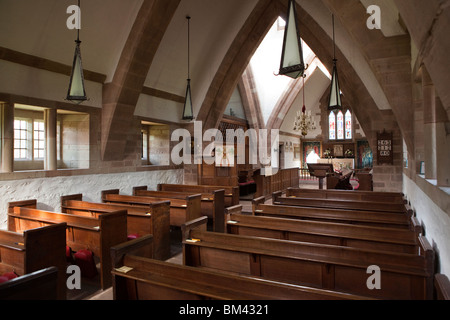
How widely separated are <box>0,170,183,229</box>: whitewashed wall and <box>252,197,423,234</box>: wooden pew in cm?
382

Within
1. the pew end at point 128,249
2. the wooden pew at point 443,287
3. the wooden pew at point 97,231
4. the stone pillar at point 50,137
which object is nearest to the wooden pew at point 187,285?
the pew end at point 128,249

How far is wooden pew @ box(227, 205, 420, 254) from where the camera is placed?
2918 millimetres

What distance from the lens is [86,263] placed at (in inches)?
147

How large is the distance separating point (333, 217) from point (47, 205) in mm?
5040

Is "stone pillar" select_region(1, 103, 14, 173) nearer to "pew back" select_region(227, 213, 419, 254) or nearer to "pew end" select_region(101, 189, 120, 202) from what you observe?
"pew end" select_region(101, 189, 120, 202)

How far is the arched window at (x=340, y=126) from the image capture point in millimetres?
19062

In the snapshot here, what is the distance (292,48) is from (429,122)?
1835 mm

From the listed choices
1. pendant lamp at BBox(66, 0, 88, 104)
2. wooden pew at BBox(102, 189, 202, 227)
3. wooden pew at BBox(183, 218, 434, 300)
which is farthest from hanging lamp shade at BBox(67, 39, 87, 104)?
wooden pew at BBox(183, 218, 434, 300)

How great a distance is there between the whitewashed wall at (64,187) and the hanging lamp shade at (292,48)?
4.71 meters

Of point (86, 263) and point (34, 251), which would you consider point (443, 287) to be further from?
point (86, 263)

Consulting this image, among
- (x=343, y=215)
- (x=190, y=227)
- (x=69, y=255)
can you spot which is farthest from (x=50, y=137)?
(x=343, y=215)

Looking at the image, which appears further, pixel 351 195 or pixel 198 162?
pixel 198 162

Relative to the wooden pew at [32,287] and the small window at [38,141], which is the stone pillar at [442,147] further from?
the small window at [38,141]
